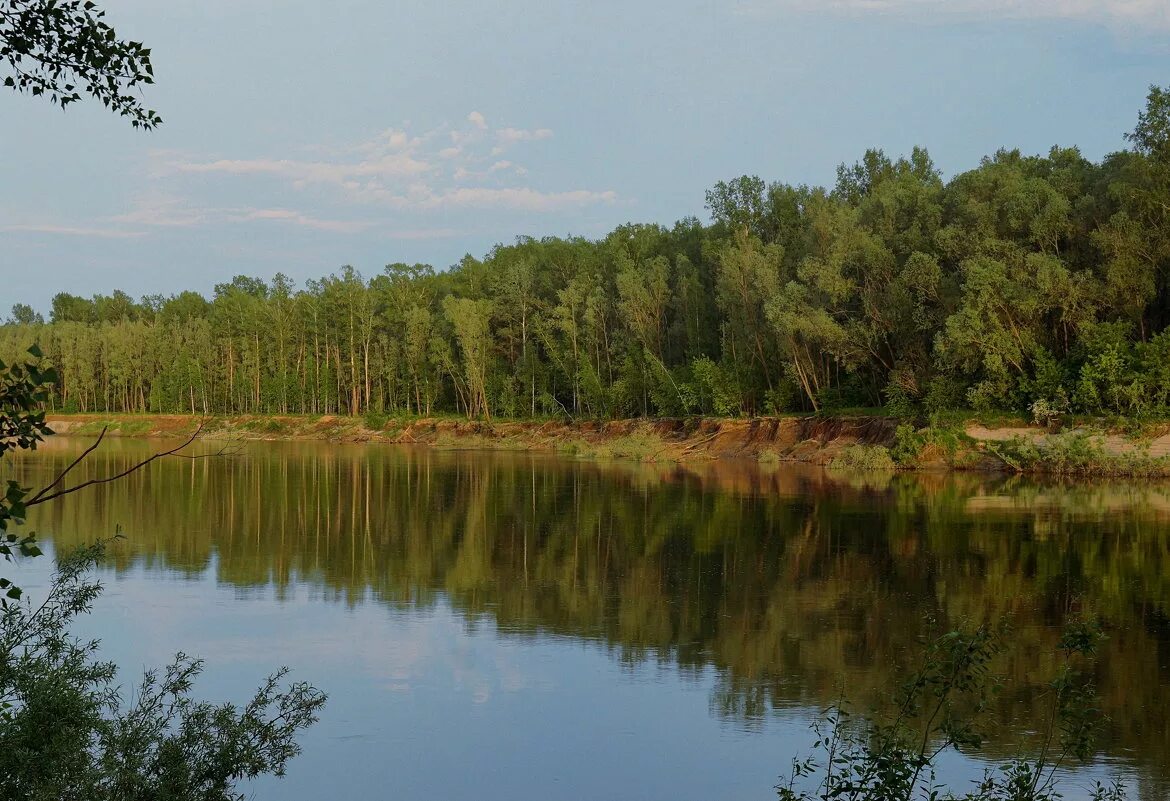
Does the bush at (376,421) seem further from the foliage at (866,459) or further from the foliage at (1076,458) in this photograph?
the foliage at (1076,458)

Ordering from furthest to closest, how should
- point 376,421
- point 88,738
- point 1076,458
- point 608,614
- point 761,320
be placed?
point 376,421 < point 761,320 < point 1076,458 < point 608,614 < point 88,738

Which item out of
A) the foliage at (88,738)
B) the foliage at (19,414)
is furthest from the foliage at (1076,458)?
the foliage at (19,414)

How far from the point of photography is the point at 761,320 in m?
62.9

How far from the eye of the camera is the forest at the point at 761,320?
4647cm

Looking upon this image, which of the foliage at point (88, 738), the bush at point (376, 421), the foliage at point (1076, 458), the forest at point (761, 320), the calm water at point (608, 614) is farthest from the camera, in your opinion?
the bush at point (376, 421)

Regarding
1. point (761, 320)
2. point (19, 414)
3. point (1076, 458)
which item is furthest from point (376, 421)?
point (19, 414)

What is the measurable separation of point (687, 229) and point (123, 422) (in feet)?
173

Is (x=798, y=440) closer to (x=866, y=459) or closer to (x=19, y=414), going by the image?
(x=866, y=459)

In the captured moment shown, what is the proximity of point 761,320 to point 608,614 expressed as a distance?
46.4 meters

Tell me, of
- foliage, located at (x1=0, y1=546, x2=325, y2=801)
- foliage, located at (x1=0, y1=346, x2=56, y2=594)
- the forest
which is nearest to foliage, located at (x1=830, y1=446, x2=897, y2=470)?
the forest

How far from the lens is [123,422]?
96.1m

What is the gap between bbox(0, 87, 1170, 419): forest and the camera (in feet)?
152

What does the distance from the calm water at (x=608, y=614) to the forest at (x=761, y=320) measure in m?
6.70

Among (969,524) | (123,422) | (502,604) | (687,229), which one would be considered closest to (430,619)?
(502,604)
